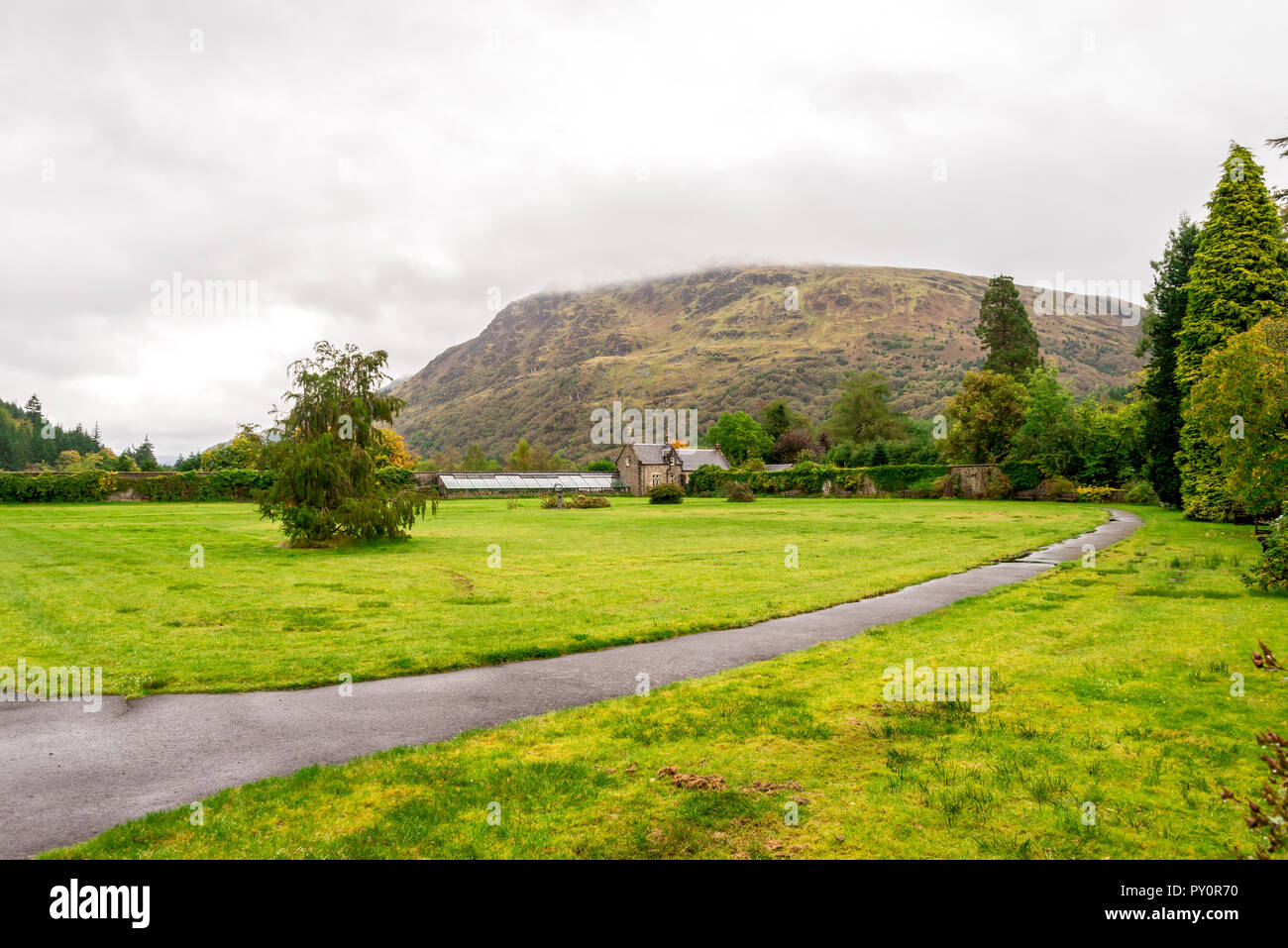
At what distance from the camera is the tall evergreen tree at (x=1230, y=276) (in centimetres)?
3028

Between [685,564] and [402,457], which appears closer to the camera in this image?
[685,564]

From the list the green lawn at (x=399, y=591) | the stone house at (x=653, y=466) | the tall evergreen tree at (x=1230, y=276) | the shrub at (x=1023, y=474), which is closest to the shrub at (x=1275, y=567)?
the green lawn at (x=399, y=591)

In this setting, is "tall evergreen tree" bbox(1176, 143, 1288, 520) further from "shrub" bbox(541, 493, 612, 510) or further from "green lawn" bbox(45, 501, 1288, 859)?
"shrub" bbox(541, 493, 612, 510)

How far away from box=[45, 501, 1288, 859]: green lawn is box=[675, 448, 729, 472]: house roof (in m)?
86.3

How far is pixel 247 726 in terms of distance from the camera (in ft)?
25.3

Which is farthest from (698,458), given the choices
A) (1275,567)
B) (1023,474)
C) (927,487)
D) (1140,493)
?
(1275,567)

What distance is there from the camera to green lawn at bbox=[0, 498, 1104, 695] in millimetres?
10562

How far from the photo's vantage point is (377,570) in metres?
20.1

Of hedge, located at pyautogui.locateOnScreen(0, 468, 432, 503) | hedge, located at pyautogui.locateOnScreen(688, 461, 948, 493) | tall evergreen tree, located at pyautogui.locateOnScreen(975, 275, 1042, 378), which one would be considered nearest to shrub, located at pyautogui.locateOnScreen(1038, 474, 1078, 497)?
hedge, located at pyautogui.locateOnScreen(688, 461, 948, 493)

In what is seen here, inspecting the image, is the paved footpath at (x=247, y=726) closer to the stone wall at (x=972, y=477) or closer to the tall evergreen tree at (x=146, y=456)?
the stone wall at (x=972, y=477)
